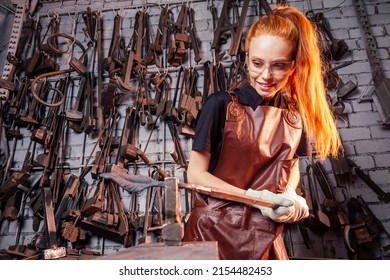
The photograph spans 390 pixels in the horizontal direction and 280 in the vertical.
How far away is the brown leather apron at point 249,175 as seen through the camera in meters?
1.11

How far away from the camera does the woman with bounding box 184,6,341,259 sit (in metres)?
1.12

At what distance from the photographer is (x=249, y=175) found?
1.21 metres

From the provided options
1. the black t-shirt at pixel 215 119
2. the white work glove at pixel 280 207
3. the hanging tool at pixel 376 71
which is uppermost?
the hanging tool at pixel 376 71

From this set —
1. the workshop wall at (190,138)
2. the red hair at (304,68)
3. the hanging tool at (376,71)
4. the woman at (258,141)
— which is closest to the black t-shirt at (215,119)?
the woman at (258,141)

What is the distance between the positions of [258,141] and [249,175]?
0.38 feet

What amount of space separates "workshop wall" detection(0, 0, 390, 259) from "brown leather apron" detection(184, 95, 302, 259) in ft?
2.52

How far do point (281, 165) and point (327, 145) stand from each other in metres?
0.25

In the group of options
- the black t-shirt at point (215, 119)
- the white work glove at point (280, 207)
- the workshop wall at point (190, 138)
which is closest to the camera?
the white work glove at point (280, 207)

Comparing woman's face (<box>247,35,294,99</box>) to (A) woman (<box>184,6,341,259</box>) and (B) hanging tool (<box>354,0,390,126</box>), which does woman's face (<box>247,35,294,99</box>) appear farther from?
(B) hanging tool (<box>354,0,390,126</box>)

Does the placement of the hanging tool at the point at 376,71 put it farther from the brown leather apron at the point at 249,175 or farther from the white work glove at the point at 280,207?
the white work glove at the point at 280,207

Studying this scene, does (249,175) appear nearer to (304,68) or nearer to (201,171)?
(201,171)

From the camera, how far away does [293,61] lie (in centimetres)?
123

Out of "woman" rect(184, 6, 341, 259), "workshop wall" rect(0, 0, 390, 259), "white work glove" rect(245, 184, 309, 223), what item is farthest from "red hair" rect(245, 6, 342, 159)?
"workshop wall" rect(0, 0, 390, 259)
